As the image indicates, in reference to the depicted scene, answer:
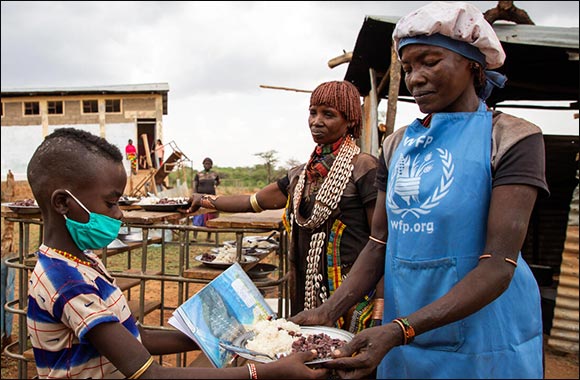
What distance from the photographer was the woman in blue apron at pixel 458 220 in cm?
142

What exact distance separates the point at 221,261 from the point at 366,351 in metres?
2.20

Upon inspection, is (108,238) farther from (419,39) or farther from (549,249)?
(549,249)

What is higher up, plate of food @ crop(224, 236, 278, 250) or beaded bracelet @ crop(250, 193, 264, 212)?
beaded bracelet @ crop(250, 193, 264, 212)

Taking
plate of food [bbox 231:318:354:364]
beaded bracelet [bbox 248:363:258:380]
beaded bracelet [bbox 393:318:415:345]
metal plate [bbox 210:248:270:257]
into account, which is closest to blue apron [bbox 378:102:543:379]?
beaded bracelet [bbox 393:318:415:345]

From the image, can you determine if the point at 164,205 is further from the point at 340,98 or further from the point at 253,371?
the point at 253,371

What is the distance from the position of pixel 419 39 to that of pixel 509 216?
0.61m

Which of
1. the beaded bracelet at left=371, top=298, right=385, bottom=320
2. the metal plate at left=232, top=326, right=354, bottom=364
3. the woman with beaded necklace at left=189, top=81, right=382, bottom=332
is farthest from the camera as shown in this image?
the woman with beaded necklace at left=189, top=81, right=382, bottom=332

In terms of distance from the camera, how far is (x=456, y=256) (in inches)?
59.2

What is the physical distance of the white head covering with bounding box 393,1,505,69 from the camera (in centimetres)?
150

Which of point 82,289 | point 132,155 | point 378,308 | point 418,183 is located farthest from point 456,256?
point 132,155

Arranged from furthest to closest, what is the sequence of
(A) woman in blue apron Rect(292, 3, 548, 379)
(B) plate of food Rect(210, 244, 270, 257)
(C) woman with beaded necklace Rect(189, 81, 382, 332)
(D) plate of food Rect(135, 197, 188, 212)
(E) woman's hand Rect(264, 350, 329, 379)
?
(B) plate of food Rect(210, 244, 270, 257) → (D) plate of food Rect(135, 197, 188, 212) → (C) woman with beaded necklace Rect(189, 81, 382, 332) → (E) woman's hand Rect(264, 350, 329, 379) → (A) woman in blue apron Rect(292, 3, 548, 379)

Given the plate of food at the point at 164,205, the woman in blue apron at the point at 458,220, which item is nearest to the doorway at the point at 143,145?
the plate of food at the point at 164,205

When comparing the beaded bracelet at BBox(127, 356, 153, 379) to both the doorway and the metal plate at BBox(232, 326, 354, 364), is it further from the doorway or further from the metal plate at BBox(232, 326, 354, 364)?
the doorway

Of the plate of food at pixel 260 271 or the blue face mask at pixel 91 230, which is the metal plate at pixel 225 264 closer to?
the plate of food at pixel 260 271
